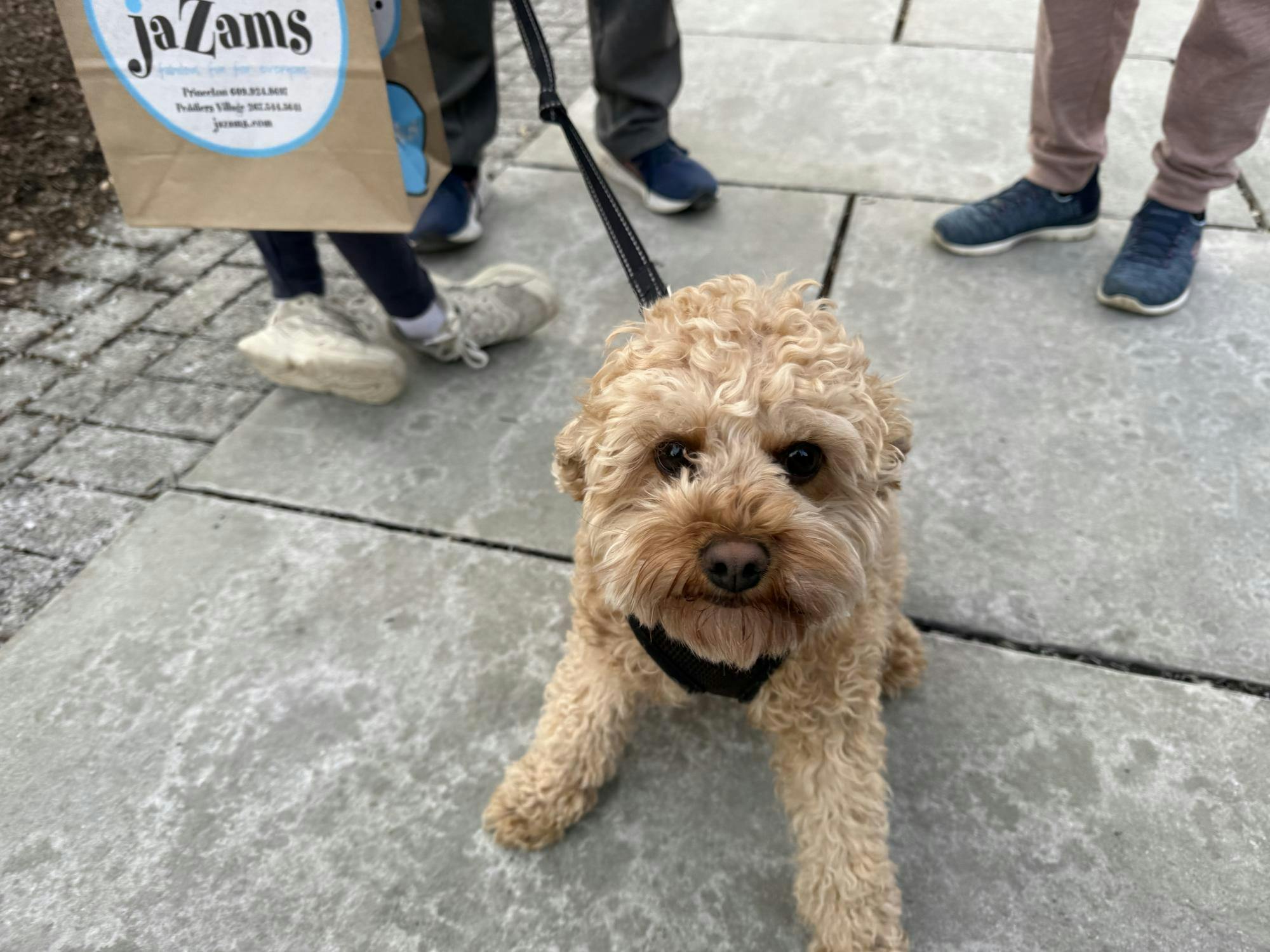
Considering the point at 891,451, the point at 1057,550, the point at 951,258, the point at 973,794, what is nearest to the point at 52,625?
the point at 891,451

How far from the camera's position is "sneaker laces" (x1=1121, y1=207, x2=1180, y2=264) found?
3.43 m

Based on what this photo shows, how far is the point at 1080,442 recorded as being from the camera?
2.94 m

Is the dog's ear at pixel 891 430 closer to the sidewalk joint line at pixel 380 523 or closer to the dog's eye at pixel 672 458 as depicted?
the dog's eye at pixel 672 458

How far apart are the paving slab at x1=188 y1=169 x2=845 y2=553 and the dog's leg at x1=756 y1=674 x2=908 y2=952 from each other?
1.05 m

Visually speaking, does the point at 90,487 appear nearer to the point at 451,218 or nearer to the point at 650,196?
the point at 451,218

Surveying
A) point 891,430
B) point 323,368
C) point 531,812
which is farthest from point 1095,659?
point 323,368

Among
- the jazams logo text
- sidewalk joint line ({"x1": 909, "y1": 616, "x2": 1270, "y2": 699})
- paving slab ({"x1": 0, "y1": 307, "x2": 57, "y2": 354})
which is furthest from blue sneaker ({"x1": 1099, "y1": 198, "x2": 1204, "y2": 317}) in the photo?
paving slab ({"x1": 0, "y1": 307, "x2": 57, "y2": 354})

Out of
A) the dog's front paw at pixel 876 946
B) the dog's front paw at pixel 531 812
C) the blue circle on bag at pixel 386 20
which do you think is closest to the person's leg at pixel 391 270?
the blue circle on bag at pixel 386 20

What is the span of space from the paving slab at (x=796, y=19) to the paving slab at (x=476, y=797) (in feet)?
15.0

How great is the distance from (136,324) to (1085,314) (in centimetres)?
393

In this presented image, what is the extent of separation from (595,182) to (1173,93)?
2.41 meters

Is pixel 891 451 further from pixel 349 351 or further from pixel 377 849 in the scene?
pixel 349 351

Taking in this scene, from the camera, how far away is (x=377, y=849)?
6.63 feet

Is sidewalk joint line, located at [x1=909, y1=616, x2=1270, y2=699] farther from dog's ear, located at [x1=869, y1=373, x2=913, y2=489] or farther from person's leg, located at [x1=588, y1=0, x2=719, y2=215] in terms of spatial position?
person's leg, located at [x1=588, y1=0, x2=719, y2=215]
